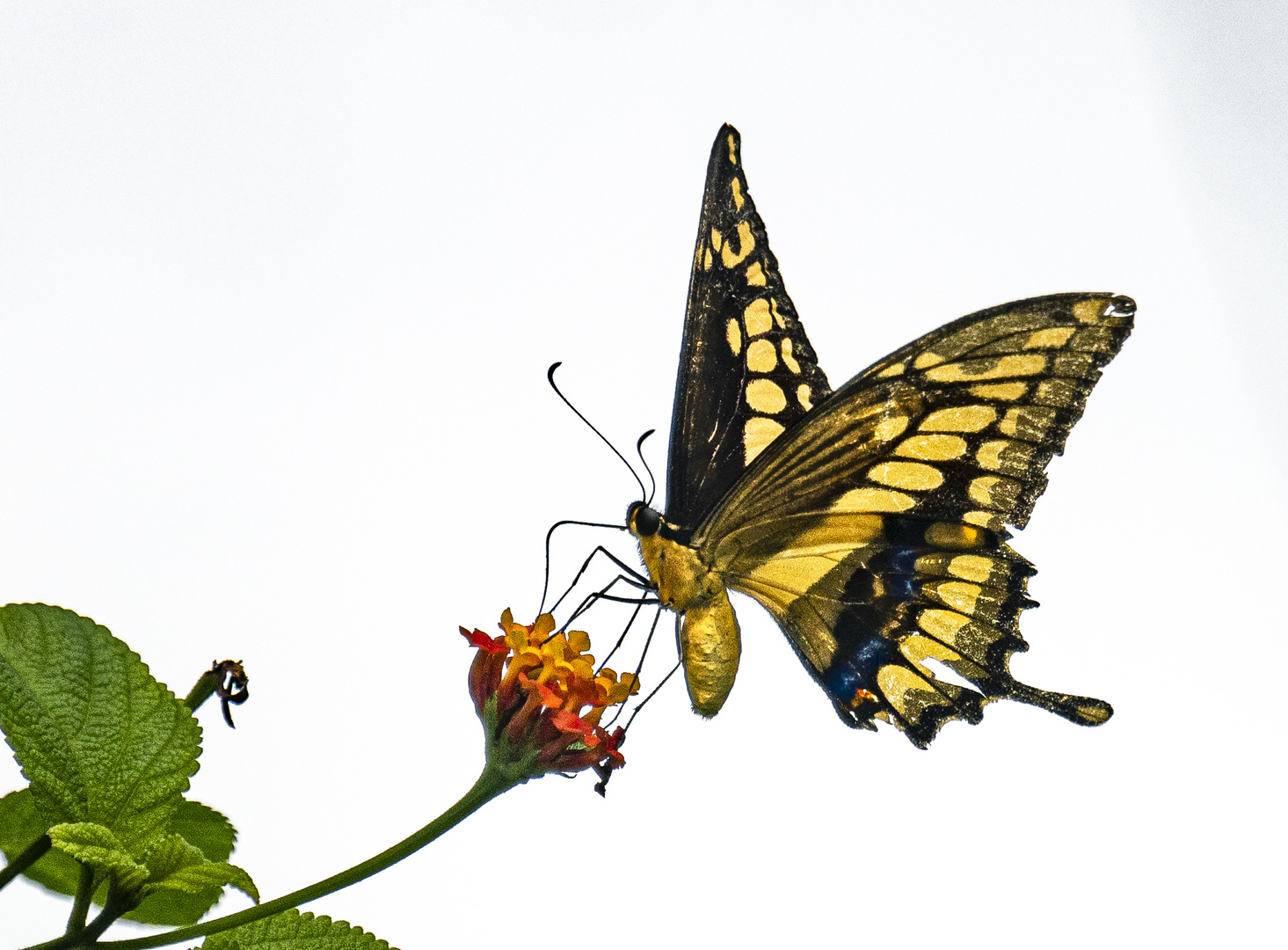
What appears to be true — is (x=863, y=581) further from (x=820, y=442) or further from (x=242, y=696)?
(x=242, y=696)

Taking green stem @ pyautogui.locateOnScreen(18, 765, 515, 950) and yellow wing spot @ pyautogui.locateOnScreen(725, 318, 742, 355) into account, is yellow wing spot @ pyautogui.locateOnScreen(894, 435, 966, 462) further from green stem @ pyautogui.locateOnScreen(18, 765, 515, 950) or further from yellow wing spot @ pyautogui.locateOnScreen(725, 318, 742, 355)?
green stem @ pyautogui.locateOnScreen(18, 765, 515, 950)

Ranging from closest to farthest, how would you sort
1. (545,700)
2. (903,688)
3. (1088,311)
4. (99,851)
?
(99,851)
(545,700)
(1088,311)
(903,688)

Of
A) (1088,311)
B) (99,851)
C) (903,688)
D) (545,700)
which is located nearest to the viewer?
(99,851)

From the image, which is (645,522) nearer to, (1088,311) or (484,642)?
(484,642)

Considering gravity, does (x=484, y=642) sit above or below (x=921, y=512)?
below

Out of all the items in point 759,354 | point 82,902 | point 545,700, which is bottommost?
point 82,902

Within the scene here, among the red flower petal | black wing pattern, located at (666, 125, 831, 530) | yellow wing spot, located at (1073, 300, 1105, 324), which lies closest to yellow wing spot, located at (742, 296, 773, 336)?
black wing pattern, located at (666, 125, 831, 530)

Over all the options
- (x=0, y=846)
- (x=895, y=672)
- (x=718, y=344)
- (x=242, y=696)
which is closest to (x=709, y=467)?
(x=718, y=344)

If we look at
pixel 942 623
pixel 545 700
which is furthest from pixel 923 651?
pixel 545 700
